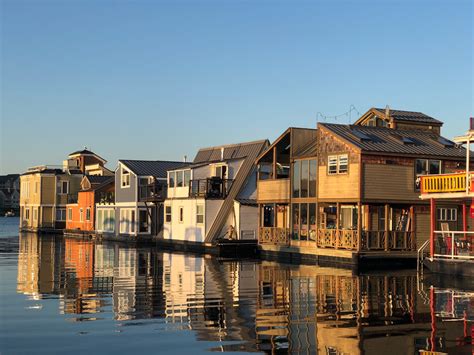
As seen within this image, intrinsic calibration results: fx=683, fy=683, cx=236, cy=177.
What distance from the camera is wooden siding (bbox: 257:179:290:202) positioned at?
47000mm

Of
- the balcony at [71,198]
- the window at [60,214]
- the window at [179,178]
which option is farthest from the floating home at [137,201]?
the window at [60,214]

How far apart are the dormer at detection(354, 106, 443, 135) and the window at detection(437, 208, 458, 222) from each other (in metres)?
9.93

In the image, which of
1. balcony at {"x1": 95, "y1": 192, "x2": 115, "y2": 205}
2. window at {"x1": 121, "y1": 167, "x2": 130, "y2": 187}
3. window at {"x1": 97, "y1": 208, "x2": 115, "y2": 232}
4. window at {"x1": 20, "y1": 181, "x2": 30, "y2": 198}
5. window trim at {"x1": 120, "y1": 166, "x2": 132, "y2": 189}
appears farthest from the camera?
window at {"x1": 20, "y1": 181, "x2": 30, "y2": 198}

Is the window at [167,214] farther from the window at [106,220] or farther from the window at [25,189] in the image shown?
the window at [25,189]

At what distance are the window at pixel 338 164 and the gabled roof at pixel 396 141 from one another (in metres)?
1.15

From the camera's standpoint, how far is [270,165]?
5222 centimetres

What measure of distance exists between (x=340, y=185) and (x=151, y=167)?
106ft

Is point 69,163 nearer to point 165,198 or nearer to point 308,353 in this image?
point 165,198

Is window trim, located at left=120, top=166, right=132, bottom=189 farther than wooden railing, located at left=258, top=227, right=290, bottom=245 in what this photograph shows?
Yes

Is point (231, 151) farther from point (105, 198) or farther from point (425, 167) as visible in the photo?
point (105, 198)

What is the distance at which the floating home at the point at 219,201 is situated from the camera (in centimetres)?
5269

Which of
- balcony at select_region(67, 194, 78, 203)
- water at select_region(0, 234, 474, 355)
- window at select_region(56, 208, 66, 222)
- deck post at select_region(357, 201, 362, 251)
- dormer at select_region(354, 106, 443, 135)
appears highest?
dormer at select_region(354, 106, 443, 135)

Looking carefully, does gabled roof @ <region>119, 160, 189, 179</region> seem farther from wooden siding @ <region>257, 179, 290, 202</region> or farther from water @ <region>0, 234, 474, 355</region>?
water @ <region>0, 234, 474, 355</region>

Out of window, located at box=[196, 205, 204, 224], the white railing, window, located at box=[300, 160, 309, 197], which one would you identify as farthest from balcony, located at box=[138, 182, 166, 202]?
the white railing
